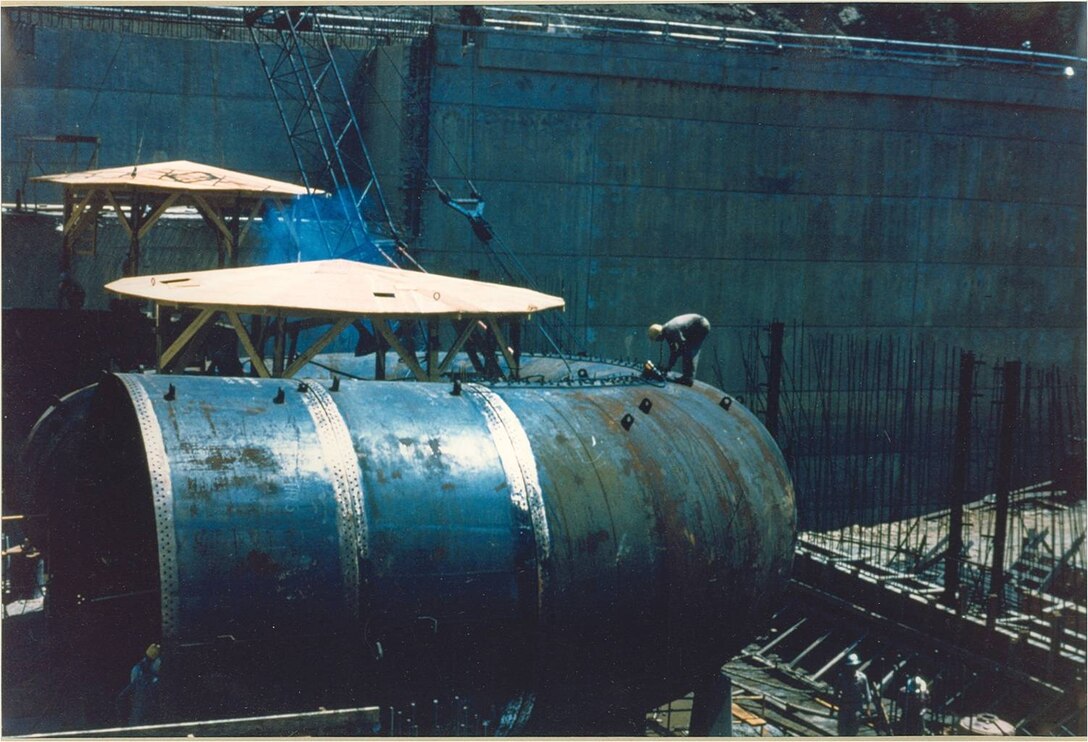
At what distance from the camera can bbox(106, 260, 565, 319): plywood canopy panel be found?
14820mm

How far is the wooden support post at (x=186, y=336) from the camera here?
15.6 m

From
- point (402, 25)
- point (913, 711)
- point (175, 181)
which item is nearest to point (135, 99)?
point (402, 25)

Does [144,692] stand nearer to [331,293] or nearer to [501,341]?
[331,293]

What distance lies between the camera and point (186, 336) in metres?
16.1

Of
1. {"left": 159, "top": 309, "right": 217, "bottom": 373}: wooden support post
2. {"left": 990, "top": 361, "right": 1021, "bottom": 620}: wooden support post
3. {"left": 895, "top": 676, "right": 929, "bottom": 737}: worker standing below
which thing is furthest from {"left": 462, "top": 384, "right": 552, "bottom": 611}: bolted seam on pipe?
{"left": 990, "top": 361, "right": 1021, "bottom": 620}: wooden support post

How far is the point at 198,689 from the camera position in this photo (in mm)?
10812

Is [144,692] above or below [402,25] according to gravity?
below

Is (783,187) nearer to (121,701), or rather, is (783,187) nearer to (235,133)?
(235,133)

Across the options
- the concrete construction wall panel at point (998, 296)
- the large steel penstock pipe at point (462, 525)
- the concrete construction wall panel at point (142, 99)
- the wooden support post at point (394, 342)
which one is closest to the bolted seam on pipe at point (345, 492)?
the large steel penstock pipe at point (462, 525)

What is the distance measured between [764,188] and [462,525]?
26164mm

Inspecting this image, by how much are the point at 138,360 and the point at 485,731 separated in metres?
14.5

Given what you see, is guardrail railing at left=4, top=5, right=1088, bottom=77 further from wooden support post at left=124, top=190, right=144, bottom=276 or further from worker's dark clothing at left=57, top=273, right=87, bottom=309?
worker's dark clothing at left=57, top=273, right=87, bottom=309

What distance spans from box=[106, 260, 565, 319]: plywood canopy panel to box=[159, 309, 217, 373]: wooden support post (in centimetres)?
38

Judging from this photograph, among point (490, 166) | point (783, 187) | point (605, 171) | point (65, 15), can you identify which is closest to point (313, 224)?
point (490, 166)
